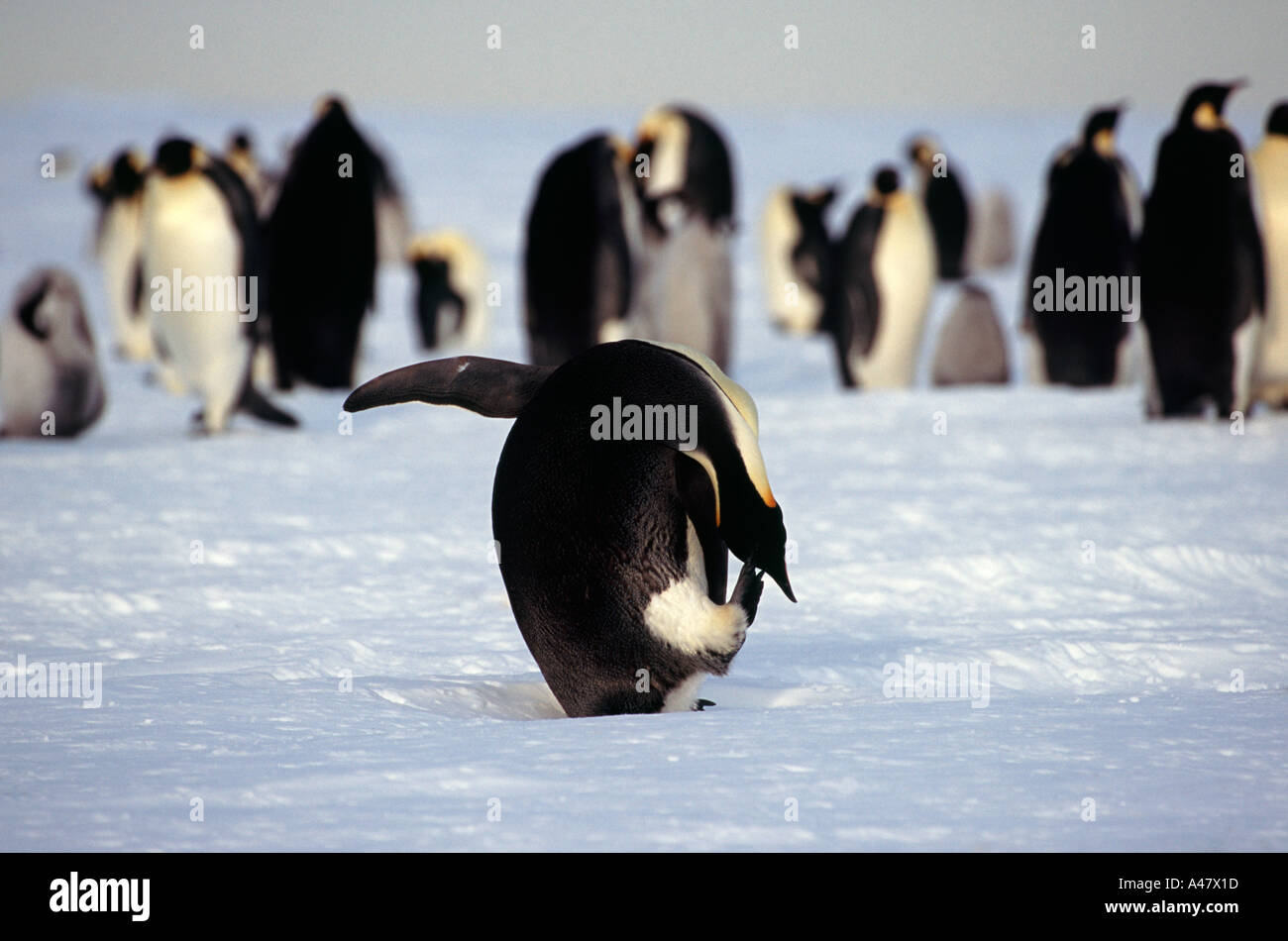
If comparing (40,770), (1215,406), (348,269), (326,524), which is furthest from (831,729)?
(348,269)

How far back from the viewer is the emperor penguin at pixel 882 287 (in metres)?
9.67

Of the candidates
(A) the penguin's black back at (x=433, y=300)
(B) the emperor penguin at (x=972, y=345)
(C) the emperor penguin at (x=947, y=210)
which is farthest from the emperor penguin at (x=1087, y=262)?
(C) the emperor penguin at (x=947, y=210)

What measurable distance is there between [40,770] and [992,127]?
50359 mm

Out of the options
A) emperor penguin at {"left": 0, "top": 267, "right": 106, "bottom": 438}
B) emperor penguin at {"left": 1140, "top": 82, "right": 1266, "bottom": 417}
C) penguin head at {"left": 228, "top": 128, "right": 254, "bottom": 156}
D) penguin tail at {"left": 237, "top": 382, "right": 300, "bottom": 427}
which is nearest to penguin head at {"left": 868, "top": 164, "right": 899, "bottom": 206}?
emperor penguin at {"left": 1140, "top": 82, "right": 1266, "bottom": 417}

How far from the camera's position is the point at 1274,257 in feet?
22.2

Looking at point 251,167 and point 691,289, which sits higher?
point 251,167

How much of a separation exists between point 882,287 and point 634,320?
165 centimetres

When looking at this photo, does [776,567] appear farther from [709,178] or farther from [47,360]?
[709,178]

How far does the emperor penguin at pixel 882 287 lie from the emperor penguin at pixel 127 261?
4.49 m

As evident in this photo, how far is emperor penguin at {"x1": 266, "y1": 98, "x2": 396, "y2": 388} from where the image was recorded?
8.97 metres

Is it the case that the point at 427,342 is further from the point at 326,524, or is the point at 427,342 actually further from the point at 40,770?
the point at 40,770

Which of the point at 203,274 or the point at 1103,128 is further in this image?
the point at 1103,128

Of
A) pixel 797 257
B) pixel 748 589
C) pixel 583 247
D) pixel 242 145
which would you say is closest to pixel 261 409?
pixel 583 247

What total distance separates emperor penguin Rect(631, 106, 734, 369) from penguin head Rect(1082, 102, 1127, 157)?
7.95ft
